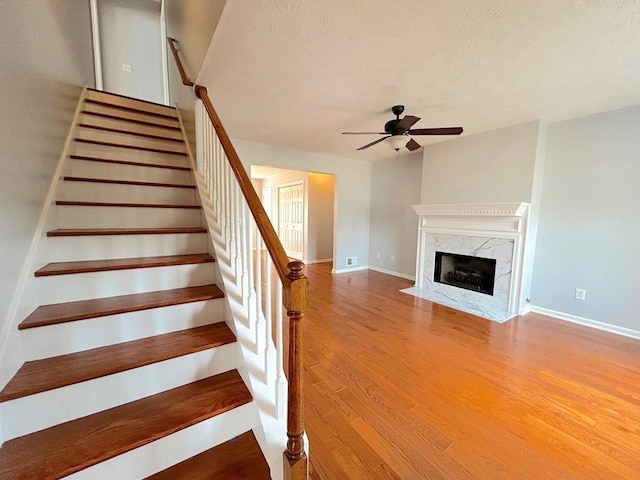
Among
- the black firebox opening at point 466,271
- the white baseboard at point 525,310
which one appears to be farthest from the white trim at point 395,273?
the white baseboard at point 525,310

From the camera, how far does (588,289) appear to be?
115 inches

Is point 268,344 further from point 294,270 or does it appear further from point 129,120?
point 129,120

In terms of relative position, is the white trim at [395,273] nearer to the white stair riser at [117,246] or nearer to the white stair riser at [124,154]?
the white stair riser at [117,246]

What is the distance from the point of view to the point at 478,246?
11.7 feet

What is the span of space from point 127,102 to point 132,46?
2308 mm

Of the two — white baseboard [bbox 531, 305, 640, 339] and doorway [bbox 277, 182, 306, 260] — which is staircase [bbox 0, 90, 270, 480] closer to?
white baseboard [bbox 531, 305, 640, 339]

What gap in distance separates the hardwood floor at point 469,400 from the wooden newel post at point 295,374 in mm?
466

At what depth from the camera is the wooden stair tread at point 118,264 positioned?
132cm

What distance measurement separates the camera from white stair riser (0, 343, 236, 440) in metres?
0.94

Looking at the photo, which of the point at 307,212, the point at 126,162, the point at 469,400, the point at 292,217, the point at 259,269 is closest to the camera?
the point at 259,269

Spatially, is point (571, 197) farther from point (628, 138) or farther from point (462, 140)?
point (462, 140)

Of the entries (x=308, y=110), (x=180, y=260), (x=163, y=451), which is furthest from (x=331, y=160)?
(x=163, y=451)

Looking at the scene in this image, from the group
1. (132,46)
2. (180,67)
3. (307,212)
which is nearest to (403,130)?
(180,67)

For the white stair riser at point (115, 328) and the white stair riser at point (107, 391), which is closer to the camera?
the white stair riser at point (107, 391)
